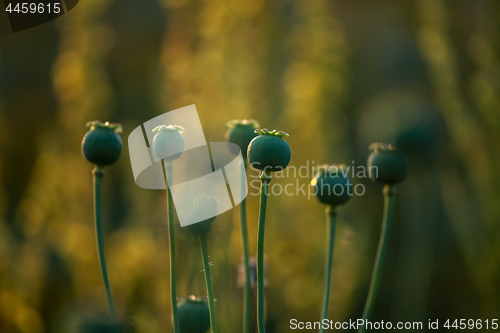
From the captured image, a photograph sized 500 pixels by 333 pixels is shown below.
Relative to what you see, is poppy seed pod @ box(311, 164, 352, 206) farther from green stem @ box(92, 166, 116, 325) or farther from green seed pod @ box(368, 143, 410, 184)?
green stem @ box(92, 166, 116, 325)

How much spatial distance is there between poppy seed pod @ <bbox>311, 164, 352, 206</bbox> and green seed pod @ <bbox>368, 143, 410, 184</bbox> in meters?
0.04

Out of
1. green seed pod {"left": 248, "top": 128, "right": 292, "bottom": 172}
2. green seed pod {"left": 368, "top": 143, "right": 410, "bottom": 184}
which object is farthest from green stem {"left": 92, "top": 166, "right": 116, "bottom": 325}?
green seed pod {"left": 368, "top": 143, "right": 410, "bottom": 184}

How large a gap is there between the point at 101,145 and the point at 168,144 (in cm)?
7

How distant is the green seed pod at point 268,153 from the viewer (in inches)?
13.9


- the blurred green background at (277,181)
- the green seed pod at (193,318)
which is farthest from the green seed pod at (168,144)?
the blurred green background at (277,181)

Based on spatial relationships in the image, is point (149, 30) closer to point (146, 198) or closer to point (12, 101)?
point (12, 101)

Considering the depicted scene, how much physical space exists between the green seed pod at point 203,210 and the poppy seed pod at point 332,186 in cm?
11

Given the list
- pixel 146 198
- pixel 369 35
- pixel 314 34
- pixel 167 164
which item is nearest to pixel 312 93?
pixel 314 34

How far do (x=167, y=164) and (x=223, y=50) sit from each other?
0.63m

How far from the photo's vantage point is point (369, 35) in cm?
→ 179

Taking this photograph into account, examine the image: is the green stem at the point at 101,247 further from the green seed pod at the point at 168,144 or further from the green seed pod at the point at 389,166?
the green seed pod at the point at 389,166

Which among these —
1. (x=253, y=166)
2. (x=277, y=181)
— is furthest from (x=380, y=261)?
(x=277, y=181)

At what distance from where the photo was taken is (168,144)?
341 mm

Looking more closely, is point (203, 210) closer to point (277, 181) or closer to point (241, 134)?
point (241, 134)
